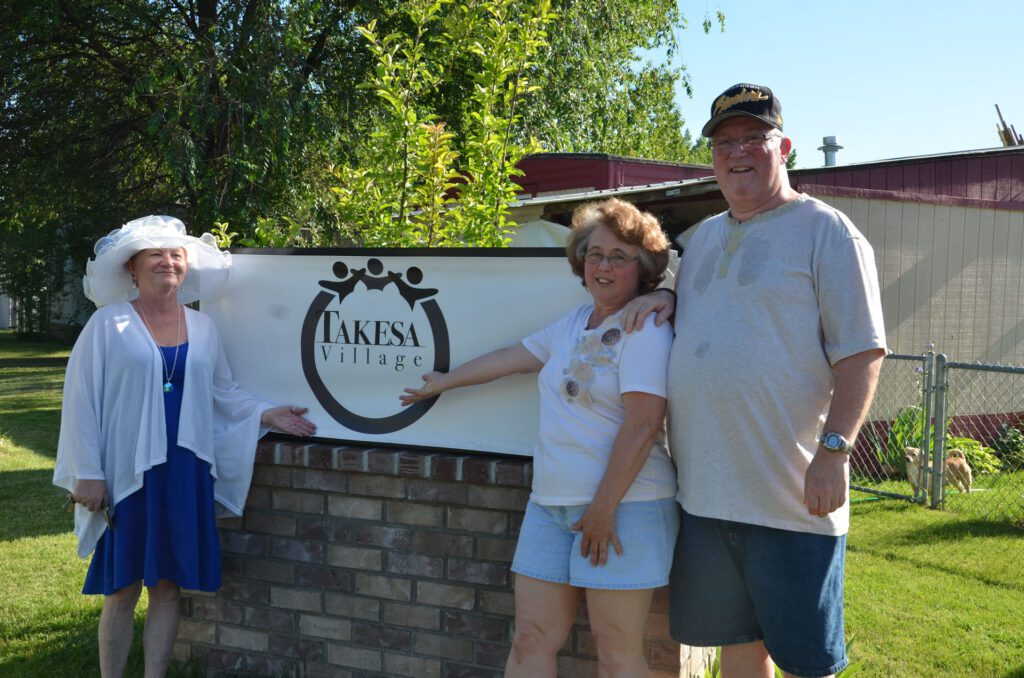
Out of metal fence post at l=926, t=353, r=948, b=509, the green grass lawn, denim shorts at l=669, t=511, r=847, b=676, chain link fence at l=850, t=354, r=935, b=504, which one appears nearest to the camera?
denim shorts at l=669, t=511, r=847, b=676

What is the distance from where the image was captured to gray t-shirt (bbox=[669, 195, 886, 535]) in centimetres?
228

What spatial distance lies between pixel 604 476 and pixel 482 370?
2.49 ft

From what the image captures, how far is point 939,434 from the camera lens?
7113 mm

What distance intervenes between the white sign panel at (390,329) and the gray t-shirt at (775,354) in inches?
32.2

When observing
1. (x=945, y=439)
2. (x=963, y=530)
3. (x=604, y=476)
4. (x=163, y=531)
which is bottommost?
(x=963, y=530)

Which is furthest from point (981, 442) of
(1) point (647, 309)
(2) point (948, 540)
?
(1) point (647, 309)

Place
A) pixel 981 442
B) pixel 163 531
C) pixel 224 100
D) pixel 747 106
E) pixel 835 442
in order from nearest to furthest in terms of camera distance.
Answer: pixel 835 442
pixel 747 106
pixel 163 531
pixel 224 100
pixel 981 442

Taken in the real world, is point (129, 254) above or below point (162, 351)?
above

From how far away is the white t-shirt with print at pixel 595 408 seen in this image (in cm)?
250

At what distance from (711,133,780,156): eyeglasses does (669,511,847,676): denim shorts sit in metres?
1.02

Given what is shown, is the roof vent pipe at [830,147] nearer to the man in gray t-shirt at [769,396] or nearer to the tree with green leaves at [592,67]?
the tree with green leaves at [592,67]

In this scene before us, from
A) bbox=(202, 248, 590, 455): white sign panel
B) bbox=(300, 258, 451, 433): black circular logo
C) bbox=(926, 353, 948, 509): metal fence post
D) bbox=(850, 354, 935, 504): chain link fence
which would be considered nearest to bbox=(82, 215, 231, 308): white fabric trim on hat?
bbox=(202, 248, 590, 455): white sign panel

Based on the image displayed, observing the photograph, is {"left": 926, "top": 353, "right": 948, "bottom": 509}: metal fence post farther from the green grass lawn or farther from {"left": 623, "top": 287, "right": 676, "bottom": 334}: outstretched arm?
{"left": 623, "top": 287, "right": 676, "bottom": 334}: outstretched arm

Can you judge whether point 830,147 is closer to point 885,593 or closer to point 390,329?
point 885,593
